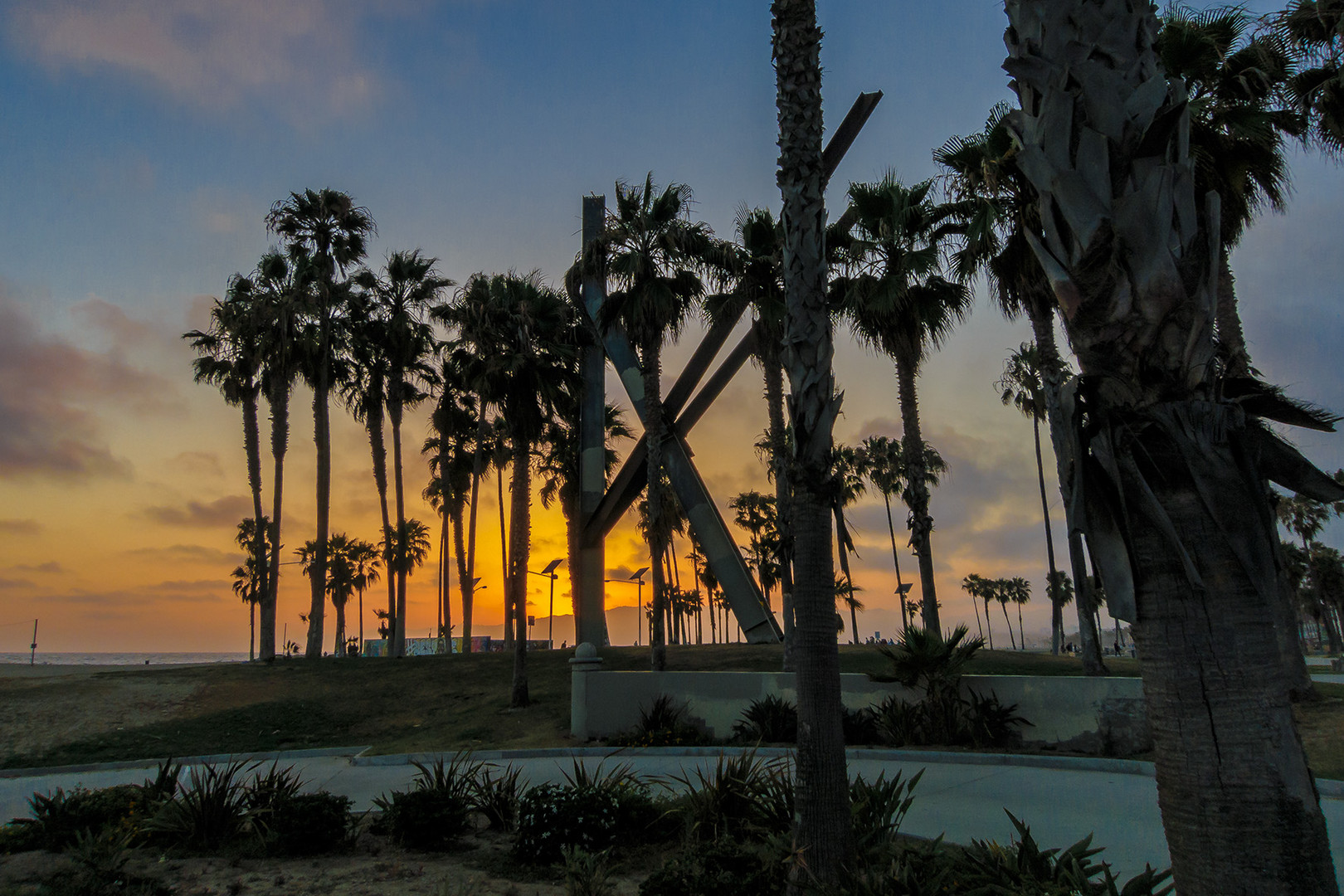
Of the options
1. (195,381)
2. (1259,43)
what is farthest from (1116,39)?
(195,381)

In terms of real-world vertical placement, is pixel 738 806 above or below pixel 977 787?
above

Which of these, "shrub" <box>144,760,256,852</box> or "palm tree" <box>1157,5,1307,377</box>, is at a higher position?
"palm tree" <box>1157,5,1307,377</box>

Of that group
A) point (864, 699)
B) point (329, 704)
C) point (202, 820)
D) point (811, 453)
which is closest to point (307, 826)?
point (202, 820)

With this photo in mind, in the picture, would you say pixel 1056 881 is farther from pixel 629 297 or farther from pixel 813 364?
pixel 629 297

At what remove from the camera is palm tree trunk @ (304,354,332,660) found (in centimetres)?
3186

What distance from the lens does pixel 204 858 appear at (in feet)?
22.9

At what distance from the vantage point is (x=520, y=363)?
23.0 meters

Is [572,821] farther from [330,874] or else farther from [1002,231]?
[1002,231]

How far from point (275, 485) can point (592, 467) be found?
1390cm

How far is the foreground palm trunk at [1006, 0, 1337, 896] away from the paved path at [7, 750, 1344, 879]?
3.52 m

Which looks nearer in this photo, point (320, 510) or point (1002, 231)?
point (1002, 231)

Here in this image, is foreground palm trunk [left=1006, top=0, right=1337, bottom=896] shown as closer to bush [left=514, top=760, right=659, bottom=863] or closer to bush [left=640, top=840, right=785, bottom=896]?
Result: bush [left=640, top=840, right=785, bottom=896]

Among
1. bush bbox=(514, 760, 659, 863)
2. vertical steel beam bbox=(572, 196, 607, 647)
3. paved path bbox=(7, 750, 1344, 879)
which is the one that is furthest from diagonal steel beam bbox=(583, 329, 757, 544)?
bush bbox=(514, 760, 659, 863)

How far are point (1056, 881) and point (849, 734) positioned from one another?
9.70 metres
